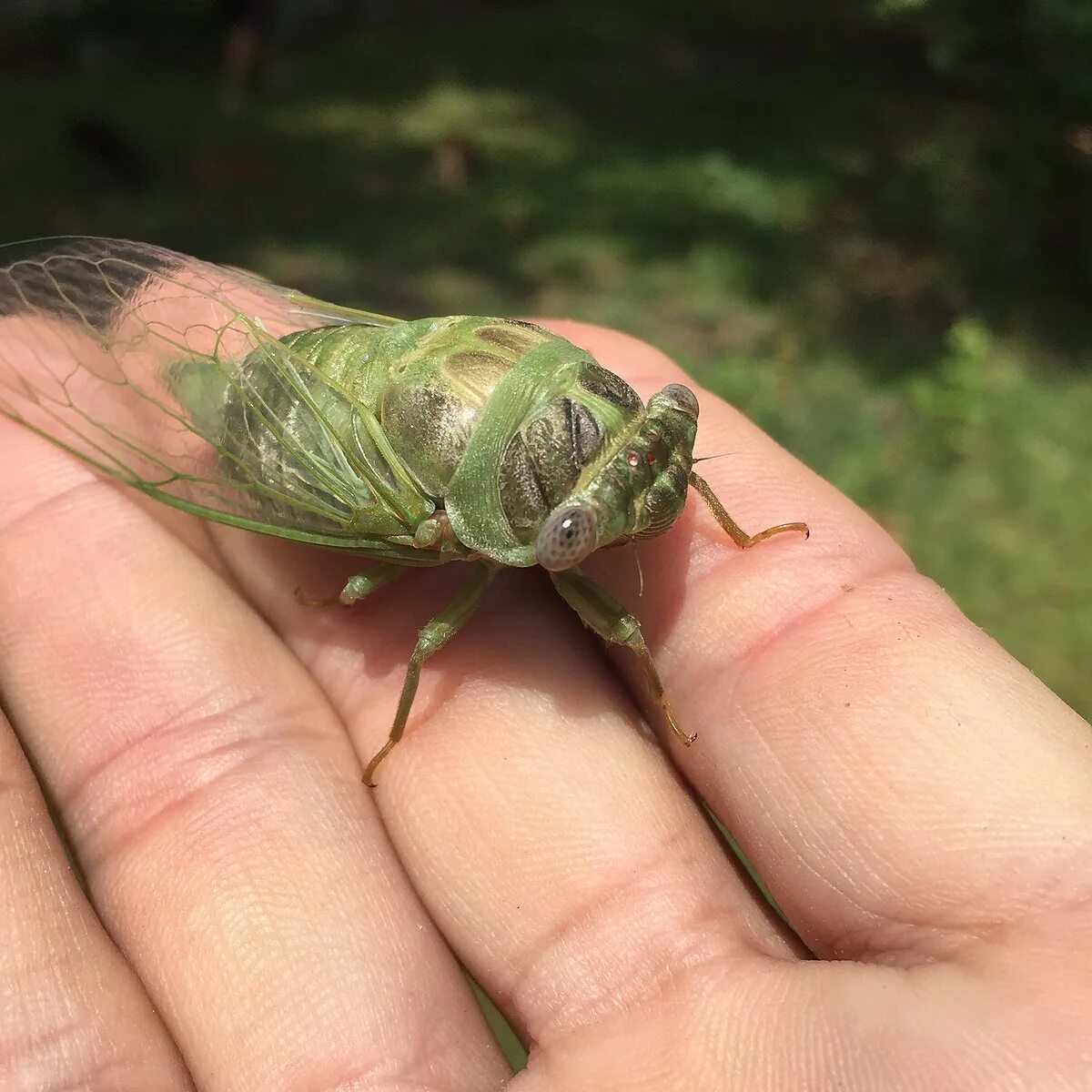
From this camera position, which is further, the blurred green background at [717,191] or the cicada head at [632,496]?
the blurred green background at [717,191]

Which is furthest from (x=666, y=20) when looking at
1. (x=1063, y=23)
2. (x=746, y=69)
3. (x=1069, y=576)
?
(x=1069, y=576)

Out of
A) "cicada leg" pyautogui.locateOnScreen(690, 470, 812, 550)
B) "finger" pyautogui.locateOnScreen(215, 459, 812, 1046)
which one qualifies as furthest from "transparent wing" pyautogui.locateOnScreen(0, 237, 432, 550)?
"cicada leg" pyautogui.locateOnScreen(690, 470, 812, 550)

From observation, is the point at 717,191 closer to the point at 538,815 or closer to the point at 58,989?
the point at 538,815

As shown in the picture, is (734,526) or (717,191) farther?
(717,191)

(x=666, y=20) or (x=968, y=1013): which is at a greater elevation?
(x=666, y=20)

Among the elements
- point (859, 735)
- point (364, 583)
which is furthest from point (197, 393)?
point (859, 735)

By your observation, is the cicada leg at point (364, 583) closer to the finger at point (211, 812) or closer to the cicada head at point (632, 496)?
the finger at point (211, 812)

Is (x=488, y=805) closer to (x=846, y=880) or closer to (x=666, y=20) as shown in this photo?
(x=846, y=880)

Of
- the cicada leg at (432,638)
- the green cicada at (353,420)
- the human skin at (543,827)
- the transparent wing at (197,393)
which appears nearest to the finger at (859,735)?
the human skin at (543,827)
